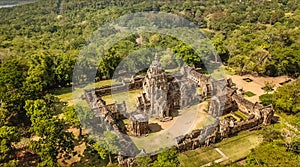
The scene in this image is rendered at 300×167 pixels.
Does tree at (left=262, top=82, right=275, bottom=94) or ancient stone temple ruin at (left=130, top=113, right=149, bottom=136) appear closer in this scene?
ancient stone temple ruin at (left=130, top=113, right=149, bottom=136)

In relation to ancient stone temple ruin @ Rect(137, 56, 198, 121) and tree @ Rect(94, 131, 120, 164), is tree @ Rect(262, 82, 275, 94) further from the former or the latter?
tree @ Rect(94, 131, 120, 164)

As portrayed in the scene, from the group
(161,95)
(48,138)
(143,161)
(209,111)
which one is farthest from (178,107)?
(48,138)

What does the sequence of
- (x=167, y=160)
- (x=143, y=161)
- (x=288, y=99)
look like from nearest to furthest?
(x=167, y=160)
(x=143, y=161)
(x=288, y=99)

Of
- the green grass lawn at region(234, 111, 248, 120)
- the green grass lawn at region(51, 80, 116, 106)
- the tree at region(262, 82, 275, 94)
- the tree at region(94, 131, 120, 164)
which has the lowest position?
the green grass lawn at region(234, 111, 248, 120)

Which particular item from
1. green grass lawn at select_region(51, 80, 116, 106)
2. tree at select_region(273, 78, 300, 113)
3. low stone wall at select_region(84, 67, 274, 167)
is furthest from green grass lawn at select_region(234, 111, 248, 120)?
green grass lawn at select_region(51, 80, 116, 106)

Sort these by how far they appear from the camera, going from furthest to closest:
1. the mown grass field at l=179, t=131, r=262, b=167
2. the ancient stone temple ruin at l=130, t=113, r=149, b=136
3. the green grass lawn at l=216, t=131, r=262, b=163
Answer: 1. the ancient stone temple ruin at l=130, t=113, r=149, b=136
2. the green grass lawn at l=216, t=131, r=262, b=163
3. the mown grass field at l=179, t=131, r=262, b=167

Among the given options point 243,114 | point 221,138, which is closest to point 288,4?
point 243,114

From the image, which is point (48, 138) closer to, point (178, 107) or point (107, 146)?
point (107, 146)
